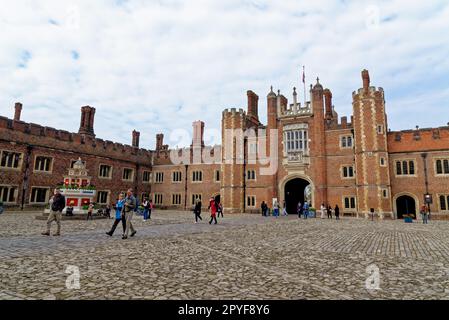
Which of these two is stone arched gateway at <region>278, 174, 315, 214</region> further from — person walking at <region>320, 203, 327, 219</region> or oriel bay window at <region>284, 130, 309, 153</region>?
oriel bay window at <region>284, 130, 309, 153</region>

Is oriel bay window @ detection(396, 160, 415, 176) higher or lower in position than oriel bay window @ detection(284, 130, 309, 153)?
lower

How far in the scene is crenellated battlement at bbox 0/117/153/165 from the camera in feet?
87.1

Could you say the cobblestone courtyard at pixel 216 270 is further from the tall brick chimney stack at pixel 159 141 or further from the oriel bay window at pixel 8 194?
the tall brick chimney stack at pixel 159 141

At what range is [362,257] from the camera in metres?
7.23

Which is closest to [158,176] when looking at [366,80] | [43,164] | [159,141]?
[159,141]

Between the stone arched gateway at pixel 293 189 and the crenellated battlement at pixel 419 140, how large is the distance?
8.75 m

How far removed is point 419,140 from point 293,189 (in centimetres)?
1378

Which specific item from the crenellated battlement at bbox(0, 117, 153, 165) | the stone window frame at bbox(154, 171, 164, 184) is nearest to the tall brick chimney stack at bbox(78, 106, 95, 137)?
the crenellated battlement at bbox(0, 117, 153, 165)

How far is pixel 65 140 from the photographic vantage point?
30.7 metres

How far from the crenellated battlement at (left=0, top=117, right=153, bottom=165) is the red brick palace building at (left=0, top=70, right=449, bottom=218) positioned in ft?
0.32

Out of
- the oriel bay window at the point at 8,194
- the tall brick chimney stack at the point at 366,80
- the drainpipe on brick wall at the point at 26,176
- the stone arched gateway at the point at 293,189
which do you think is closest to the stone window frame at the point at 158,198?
the drainpipe on brick wall at the point at 26,176

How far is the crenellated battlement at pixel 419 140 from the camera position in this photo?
2519 cm
